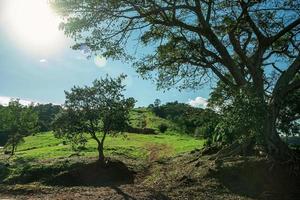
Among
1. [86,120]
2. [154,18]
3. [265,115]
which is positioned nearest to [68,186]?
[86,120]

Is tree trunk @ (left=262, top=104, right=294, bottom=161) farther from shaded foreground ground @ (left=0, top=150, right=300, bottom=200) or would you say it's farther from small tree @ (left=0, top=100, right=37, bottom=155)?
small tree @ (left=0, top=100, right=37, bottom=155)

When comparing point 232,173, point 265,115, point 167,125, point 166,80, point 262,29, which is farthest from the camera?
point 167,125

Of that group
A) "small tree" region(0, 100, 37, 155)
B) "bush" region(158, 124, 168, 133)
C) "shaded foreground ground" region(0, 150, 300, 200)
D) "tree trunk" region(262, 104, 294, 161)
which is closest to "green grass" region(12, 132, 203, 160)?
"small tree" region(0, 100, 37, 155)

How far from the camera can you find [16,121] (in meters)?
64.1

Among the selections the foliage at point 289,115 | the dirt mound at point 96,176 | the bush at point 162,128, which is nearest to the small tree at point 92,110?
the dirt mound at point 96,176

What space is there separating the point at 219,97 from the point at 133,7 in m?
7.54

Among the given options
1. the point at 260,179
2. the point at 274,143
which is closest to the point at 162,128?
the point at 260,179

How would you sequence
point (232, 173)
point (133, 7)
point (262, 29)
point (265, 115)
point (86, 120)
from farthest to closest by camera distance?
point (86, 120)
point (262, 29)
point (232, 173)
point (133, 7)
point (265, 115)

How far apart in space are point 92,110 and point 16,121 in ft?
110

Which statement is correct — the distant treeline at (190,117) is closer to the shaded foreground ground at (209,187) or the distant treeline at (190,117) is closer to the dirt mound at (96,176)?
the shaded foreground ground at (209,187)

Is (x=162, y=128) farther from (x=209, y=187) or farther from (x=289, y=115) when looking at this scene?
(x=209, y=187)

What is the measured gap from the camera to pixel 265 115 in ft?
63.8

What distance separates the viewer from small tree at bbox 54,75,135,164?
34.2m

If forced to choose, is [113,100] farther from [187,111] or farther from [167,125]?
[167,125]
